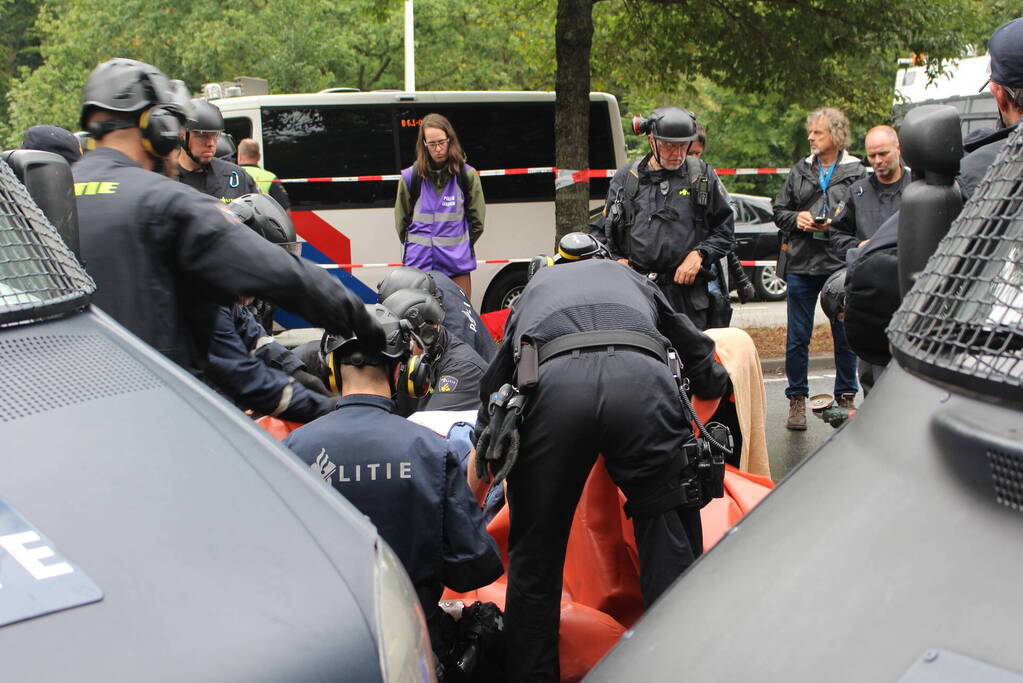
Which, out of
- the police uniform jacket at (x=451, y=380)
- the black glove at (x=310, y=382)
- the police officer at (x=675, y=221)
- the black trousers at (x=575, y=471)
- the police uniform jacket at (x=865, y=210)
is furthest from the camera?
the police uniform jacket at (x=865, y=210)

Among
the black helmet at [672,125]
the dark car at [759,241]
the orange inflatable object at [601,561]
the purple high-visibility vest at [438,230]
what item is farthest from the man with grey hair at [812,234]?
the dark car at [759,241]

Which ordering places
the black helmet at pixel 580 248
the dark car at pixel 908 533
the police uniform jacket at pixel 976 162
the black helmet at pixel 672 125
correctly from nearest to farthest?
the dark car at pixel 908 533 → the police uniform jacket at pixel 976 162 → the black helmet at pixel 580 248 → the black helmet at pixel 672 125

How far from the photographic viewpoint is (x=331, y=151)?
11078mm

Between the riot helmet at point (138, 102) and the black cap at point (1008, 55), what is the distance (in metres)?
2.39

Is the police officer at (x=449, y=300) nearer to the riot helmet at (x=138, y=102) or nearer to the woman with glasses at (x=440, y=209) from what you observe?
the riot helmet at (x=138, y=102)

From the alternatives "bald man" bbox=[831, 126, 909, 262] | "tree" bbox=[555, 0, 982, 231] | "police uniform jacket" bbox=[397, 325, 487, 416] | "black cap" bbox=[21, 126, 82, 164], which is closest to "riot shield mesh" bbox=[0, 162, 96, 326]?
"police uniform jacket" bbox=[397, 325, 487, 416]

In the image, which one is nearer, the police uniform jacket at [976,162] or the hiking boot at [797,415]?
the police uniform jacket at [976,162]

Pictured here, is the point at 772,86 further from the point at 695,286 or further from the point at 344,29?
the point at 344,29

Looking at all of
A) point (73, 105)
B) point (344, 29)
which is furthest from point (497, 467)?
point (73, 105)

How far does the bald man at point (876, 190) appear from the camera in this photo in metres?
6.45

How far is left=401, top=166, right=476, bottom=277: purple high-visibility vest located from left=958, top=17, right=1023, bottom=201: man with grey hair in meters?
5.49

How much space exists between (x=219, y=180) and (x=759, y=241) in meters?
8.26

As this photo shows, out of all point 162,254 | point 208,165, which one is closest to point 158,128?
point 162,254

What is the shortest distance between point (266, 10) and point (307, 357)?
17926mm
